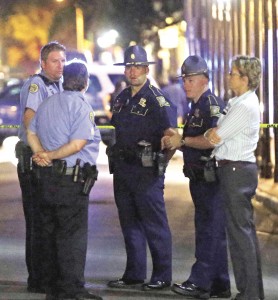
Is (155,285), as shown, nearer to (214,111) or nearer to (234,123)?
(214,111)

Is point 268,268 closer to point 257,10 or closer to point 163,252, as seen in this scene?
point 163,252

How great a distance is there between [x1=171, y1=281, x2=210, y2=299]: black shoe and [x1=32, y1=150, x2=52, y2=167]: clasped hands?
4.68 feet

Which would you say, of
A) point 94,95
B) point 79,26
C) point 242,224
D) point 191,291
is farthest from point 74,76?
point 79,26

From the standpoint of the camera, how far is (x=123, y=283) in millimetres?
8227

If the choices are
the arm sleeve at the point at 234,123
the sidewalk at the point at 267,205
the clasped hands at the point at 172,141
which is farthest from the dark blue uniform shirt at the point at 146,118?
the sidewalk at the point at 267,205

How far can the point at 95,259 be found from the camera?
9531 millimetres

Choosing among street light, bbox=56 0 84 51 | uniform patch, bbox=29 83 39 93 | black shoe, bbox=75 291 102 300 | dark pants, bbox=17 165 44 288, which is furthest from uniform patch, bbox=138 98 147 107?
street light, bbox=56 0 84 51

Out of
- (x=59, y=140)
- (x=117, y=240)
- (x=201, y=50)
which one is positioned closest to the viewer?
(x=59, y=140)

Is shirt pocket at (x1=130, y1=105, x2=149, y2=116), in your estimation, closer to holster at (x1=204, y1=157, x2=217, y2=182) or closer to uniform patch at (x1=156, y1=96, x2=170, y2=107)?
uniform patch at (x1=156, y1=96, x2=170, y2=107)

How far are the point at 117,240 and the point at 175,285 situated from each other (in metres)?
2.95

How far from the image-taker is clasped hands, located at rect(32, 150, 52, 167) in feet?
24.4

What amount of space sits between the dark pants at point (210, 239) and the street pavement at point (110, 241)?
218 mm

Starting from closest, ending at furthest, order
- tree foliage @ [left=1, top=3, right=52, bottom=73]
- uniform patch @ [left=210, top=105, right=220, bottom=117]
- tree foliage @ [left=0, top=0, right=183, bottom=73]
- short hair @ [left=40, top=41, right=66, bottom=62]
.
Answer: uniform patch @ [left=210, top=105, right=220, bottom=117] < short hair @ [left=40, top=41, right=66, bottom=62] < tree foliage @ [left=0, top=0, right=183, bottom=73] < tree foliage @ [left=1, top=3, right=52, bottom=73]

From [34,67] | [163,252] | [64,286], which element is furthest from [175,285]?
[34,67]
